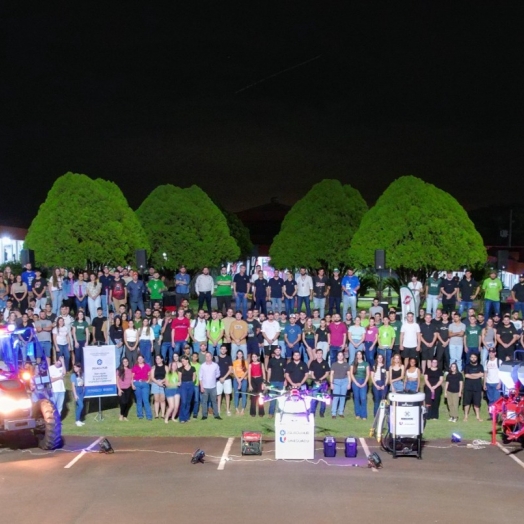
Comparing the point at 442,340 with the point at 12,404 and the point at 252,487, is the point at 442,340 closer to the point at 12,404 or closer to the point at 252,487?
the point at 252,487

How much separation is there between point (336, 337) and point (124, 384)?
5712mm

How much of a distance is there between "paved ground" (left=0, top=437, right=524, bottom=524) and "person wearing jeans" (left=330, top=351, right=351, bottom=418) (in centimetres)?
315

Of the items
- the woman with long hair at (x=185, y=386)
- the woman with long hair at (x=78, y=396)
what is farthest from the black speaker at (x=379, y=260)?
the woman with long hair at (x=78, y=396)

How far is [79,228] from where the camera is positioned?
107 feet

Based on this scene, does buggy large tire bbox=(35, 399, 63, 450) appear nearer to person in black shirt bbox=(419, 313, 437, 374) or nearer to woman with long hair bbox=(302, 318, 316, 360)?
woman with long hair bbox=(302, 318, 316, 360)

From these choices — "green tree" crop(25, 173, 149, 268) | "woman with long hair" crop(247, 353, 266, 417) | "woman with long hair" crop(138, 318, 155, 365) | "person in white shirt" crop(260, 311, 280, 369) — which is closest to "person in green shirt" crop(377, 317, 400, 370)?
"person in white shirt" crop(260, 311, 280, 369)

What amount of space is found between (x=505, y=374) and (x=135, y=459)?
8089 mm

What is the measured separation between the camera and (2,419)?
574 inches

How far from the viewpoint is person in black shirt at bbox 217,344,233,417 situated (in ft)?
64.2

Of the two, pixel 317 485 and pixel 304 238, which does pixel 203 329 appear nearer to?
pixel 317 485

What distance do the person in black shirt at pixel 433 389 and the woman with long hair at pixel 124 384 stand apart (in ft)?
24.4

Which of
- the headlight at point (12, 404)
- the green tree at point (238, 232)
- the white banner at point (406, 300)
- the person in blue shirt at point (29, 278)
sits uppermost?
the green tree at point (238, 232)

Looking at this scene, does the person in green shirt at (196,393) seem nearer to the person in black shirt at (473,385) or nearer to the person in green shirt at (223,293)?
the person in green shirt at (223,293)

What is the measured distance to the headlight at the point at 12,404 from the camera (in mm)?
14570
